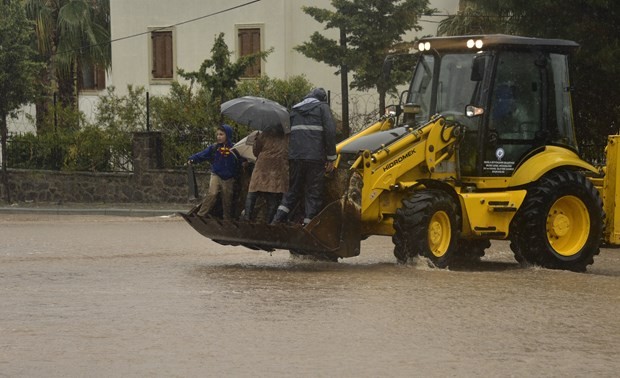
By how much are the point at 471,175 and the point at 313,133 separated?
193cm

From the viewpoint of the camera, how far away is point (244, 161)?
17281 millimetres

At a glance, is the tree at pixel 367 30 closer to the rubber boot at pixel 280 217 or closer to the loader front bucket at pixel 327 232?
the rubber boot at pixel 280 217


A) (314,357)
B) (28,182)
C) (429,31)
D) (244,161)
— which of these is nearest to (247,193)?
(244,161)

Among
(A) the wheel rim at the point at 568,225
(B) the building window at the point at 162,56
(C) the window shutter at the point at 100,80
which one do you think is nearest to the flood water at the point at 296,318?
(A) the wheel rim at the point at 568,225

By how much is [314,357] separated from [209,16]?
33.2m

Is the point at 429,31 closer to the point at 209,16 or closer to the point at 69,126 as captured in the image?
the point at 209,16

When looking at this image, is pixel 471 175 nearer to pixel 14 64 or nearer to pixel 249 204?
pixel 249 204

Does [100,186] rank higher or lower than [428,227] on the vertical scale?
higher

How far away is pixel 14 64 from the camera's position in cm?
3303

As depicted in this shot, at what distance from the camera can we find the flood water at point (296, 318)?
941 cm

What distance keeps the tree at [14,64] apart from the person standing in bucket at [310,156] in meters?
18.2

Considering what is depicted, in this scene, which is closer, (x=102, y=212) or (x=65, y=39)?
(x=102, y=212)

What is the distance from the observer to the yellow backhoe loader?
1530 cm

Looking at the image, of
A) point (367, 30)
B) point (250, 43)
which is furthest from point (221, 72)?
point (250, 43)
